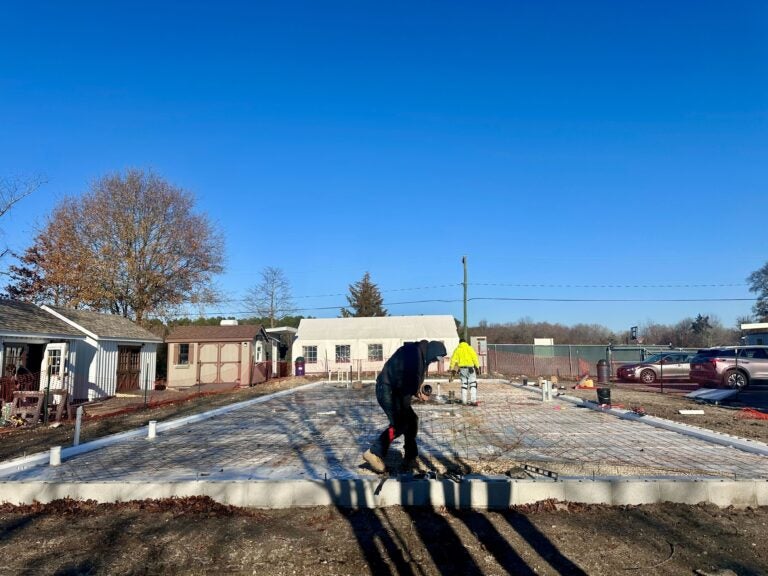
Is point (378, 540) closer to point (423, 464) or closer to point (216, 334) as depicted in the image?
point (423, 464)

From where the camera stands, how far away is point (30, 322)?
19719 millimetres

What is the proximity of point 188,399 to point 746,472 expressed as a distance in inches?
700

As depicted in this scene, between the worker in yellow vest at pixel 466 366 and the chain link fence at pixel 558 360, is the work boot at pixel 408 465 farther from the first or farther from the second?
the chain link fence at pixel 558 360

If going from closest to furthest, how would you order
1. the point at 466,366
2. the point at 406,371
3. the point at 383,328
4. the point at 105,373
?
the point at 406,371
the point at 466,366
the point at 105,373
the point at 383,328

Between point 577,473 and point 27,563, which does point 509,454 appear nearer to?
point 577,473

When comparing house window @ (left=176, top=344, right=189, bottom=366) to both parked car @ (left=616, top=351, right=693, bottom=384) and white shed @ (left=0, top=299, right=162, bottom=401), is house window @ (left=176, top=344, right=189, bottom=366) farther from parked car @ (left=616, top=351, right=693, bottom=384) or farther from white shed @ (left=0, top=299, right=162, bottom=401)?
parked car @ (left=616, top=351, right=693, bottom=384)

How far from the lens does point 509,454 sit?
7.60 metres

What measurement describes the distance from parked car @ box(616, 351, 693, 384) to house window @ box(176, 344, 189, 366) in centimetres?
2334

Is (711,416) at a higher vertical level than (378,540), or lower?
higher

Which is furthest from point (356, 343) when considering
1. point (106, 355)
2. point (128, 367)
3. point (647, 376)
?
point (647, 376)

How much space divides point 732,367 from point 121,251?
33.8m

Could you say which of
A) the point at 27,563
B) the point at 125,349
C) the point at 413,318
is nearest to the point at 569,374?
the point at 413,318

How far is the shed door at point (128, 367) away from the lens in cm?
2522

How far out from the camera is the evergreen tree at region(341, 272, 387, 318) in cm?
6931
